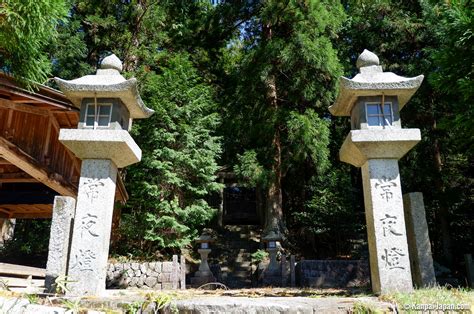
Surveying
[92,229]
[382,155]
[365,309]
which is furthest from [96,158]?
[382,155]

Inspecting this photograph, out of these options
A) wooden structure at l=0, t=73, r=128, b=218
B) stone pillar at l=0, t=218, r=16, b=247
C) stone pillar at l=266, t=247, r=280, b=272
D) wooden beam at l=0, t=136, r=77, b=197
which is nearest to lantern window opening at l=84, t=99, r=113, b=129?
wooden structure at l=0, t=73, r=128, b=218

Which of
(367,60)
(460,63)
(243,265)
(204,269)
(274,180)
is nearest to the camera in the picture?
(367,60)

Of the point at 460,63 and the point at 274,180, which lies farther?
→ the point at 274,180

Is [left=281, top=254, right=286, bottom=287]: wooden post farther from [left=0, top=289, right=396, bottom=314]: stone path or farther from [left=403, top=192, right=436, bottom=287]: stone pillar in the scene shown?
[left=0, top=289, right=396, bottom=314]: stone path

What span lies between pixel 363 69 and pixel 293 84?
6.64 metres

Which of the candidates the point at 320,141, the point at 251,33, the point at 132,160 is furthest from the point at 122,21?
the point at 132,160

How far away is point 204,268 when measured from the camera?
10.7m

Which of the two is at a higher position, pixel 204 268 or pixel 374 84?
pixel 374 84

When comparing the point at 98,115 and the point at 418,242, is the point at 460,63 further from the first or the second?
the point at 98,115

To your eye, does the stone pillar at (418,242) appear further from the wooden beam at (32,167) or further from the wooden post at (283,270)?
the wooden beam at (32,167)

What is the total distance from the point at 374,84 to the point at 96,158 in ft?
13.1

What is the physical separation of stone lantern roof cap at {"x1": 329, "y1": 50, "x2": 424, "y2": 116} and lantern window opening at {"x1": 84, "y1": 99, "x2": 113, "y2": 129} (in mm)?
3343

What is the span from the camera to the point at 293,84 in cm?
1190

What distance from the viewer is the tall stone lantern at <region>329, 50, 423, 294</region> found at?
15.1ft
